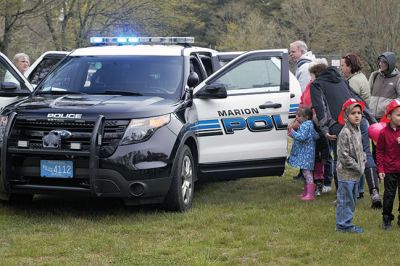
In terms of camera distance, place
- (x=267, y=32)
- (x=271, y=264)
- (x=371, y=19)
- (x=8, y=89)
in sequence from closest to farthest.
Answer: (x=271, y=264) < (x=8, y=89) < (x=371, y=19) < (x=267, y=32)

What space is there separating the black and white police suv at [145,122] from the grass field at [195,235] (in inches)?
13.1

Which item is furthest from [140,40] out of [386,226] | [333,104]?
[386,226]

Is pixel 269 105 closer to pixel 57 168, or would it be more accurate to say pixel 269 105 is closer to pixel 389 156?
pixel 389 156

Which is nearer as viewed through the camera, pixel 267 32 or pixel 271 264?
pixel 271 264

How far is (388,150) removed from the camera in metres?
6.21

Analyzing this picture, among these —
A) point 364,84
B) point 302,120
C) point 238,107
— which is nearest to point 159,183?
point 238,107

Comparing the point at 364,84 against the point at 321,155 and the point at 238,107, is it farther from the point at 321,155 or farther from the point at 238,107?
the point at 238,107

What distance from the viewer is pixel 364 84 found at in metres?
8.14

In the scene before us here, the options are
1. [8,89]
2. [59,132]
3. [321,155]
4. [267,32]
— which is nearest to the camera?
[59,132]

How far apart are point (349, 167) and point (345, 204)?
36 centimetres

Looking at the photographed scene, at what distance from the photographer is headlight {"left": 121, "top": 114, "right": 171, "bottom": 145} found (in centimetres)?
629

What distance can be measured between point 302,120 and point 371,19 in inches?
1154

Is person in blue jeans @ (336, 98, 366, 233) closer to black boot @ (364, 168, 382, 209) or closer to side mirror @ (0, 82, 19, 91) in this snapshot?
black boot @ (364, 168, 382, 209)

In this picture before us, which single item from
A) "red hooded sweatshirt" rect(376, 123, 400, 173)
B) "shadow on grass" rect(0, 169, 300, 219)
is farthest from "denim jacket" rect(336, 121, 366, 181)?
"shadow on grass" rect(0, 169, 300, 219)
